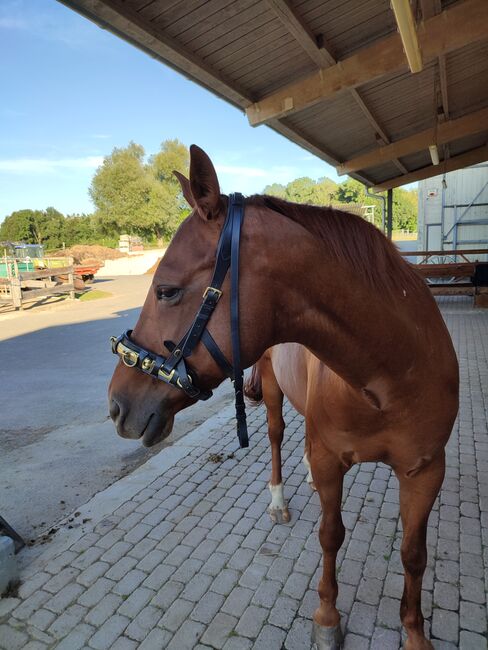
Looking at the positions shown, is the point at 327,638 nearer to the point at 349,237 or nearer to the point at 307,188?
the point at 349,237

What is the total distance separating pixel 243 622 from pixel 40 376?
629 cm

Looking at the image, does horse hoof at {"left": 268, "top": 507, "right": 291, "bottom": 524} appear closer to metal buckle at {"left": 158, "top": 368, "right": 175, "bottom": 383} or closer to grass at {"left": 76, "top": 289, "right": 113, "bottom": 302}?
metal buckle at {"left": 158, "top": 368, "right": 175, "bottom": 383}

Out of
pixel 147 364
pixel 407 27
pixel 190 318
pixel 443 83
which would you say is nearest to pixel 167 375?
pixel 147 364

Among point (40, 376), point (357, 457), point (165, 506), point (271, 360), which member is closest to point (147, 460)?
→ point (165, 506)

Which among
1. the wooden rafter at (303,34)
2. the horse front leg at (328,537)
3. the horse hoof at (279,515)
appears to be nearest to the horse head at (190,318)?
the horse front leg at (328,537)

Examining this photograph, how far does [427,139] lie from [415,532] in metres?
8.39

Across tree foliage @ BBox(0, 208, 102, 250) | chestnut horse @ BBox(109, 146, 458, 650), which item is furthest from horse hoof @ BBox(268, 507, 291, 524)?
tree foliage @ BBox(0, 208, 102, 250)

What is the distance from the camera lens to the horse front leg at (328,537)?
73.7 inches

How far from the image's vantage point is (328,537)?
203 cm

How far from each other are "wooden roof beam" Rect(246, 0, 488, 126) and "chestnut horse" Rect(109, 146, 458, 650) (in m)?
3.96

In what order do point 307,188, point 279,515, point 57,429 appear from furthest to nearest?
point 307,188, point 57,429, point 279,515

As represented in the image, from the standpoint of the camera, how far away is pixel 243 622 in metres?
2.12

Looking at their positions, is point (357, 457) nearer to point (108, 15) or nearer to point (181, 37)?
point (108, 15)

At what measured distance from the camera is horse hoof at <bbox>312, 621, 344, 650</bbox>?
76.3 inches
